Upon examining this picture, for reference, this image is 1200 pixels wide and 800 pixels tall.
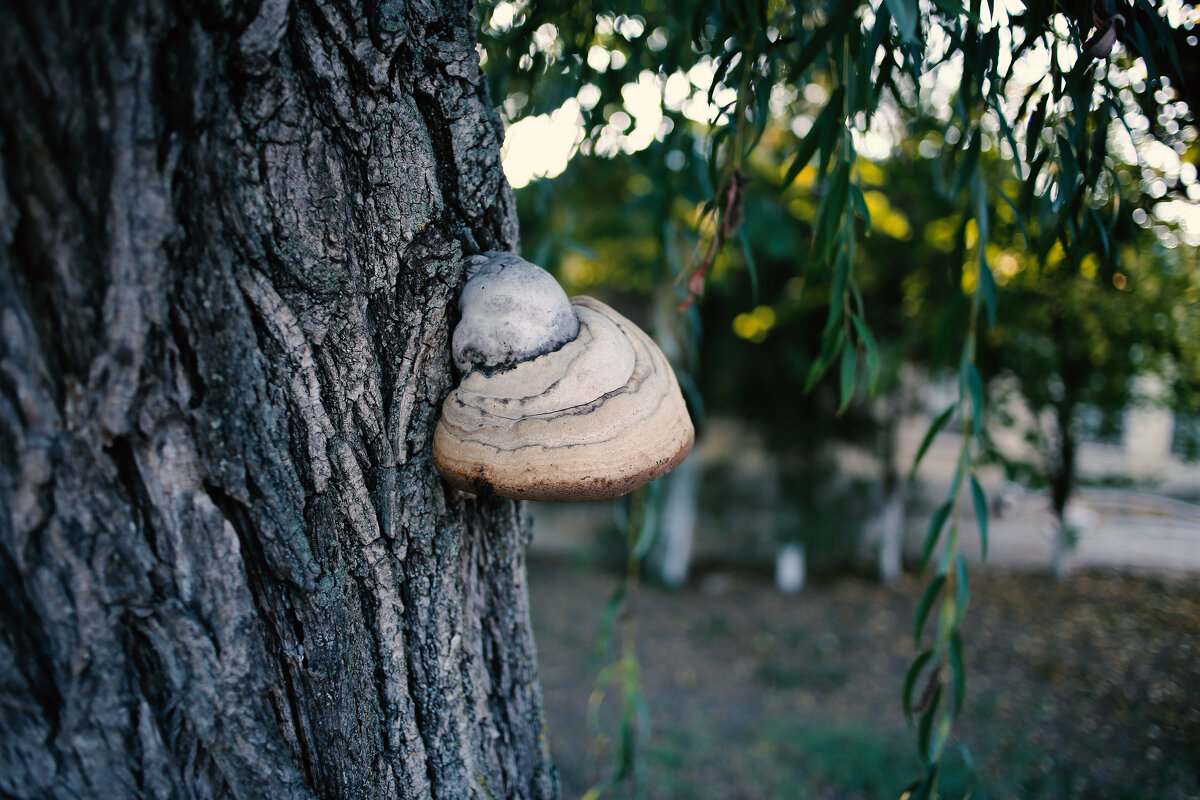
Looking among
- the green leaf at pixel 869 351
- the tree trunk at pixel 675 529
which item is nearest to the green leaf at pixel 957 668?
the green leaf at pixel 869 351

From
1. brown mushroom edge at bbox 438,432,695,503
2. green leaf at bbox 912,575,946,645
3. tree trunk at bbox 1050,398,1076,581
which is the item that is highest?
brown mushroom edge at bbox 438,432,695,503

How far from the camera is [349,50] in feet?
3.37

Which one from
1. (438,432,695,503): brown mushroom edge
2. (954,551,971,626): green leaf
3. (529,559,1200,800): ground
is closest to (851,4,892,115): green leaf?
(438,432,695,503): brown mushroom edge

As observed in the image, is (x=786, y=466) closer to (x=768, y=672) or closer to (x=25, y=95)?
(x=768, y=672)

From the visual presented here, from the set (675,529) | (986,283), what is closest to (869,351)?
(986,283)

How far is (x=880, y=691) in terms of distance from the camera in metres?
4.90

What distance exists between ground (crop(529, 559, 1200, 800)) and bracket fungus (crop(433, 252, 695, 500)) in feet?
7.20

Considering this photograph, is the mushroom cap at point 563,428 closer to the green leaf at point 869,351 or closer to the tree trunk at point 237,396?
the tree trunk at point 237,396

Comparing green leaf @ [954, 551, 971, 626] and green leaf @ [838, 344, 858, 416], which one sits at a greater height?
green leaf @ [838, 344, 858, 416]

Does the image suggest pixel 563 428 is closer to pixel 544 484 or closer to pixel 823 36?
pixel 544 484

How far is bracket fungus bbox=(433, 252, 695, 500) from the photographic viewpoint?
1031 mm

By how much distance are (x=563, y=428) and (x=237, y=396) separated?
50 centimetres

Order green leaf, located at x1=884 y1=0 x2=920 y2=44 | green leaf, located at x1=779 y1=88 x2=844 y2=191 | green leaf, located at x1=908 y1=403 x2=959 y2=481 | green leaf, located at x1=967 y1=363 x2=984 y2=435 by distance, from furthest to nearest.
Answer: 1. green leaf, located at x1=908 y1=403 x2=959 y2=481
2. green leaf, located at x1=967 y1=363 x2=984 y2=435
3. green leaf, located at x1=779 y1=88 x2=844 y2=191
4. green leaf, located at x1=884 y1=0 x2=920 y2=44

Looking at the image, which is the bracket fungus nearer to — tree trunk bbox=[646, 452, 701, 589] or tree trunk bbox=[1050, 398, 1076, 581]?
tree trunk bbox=[1050, 398, 1076, 581]
